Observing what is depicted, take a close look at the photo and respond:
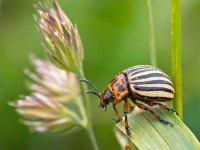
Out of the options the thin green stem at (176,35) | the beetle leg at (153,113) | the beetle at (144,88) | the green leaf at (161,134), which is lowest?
the green leaf at (161,134)

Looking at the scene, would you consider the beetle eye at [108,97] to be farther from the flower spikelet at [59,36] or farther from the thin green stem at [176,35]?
the thin green stem at [176,35]

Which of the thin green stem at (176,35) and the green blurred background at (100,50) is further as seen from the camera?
the green blurred background at (100,50)

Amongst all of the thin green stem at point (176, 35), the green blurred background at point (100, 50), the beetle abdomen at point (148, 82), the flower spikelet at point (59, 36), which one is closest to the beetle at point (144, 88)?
the beetle abdomen at point (148, 82)

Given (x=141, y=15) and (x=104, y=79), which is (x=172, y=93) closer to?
(x=104, y=79)

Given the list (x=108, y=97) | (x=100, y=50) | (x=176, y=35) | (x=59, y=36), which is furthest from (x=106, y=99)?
(x=100, y=50)

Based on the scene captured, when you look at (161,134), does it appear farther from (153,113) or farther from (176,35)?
(176,35)

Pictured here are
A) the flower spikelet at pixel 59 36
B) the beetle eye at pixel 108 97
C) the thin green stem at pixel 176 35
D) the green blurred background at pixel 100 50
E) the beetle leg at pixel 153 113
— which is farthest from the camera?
the green blurred background at pixel 100 50

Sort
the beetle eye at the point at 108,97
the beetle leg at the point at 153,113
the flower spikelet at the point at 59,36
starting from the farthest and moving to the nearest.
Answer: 1. the beetle eye at the point at 108,97
2. the flower spikelet at the point at 59,36
3. the beetle leg at the point at 153,113

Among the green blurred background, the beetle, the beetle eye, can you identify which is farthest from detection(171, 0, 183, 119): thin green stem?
the green blurred background
